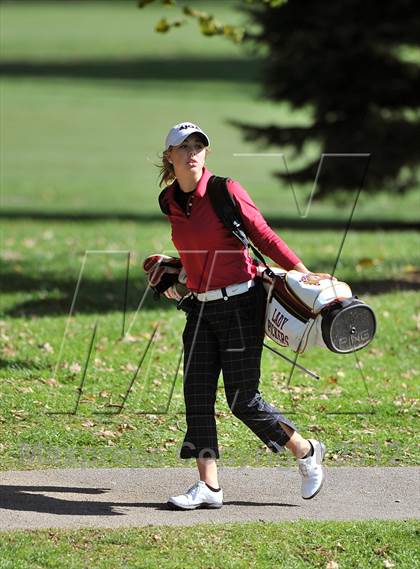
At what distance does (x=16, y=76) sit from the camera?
5100cm

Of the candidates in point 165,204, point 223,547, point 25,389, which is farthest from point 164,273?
point 25,389

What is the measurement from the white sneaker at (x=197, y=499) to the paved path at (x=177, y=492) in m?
0.05

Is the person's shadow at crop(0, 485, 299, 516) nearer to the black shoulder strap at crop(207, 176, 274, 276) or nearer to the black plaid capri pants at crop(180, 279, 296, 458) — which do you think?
the black plaid capri pants at crop(180, 279, 296, 458)

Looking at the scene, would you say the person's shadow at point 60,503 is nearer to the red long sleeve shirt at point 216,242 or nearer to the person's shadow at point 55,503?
the person's shadow at point 55,503

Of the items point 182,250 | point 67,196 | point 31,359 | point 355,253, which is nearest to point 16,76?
point 67,196

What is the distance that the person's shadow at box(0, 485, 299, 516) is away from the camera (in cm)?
619

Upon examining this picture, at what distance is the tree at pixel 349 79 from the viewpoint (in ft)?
56.0

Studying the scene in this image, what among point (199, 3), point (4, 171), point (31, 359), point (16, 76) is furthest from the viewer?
point (199, 3)

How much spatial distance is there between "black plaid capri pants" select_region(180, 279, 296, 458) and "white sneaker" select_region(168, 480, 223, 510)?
0.18 meters

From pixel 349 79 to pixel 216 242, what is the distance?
12015 millimetres

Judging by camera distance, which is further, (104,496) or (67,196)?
(67,196)

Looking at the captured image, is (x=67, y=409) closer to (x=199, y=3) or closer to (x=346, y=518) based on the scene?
(x=346, y=518)

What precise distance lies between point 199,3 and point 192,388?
2849 inches

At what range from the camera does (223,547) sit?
225 inches
